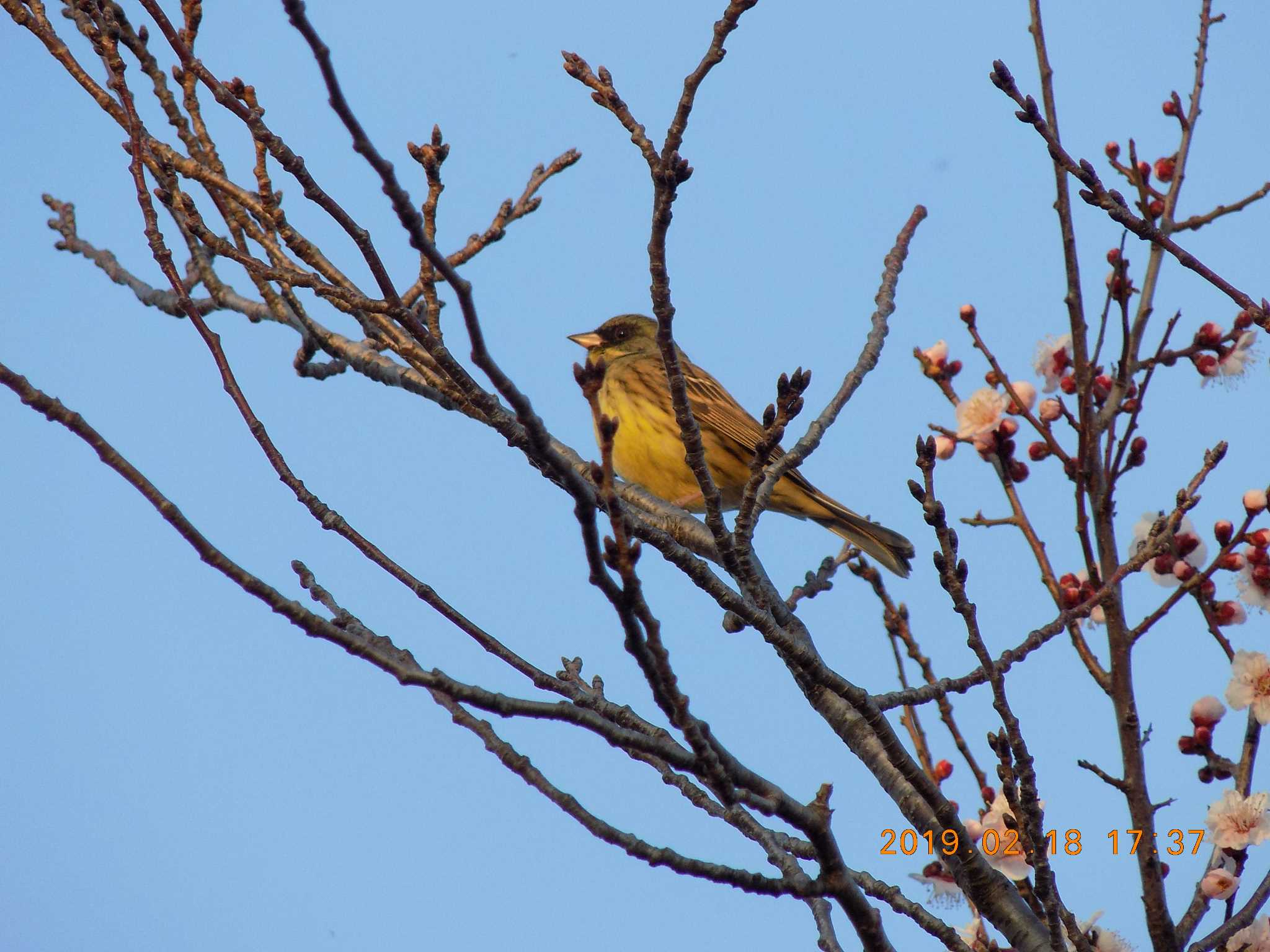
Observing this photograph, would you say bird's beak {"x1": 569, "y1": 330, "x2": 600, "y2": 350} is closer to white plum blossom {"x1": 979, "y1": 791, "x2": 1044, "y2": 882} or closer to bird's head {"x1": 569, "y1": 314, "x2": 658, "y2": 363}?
bird's head {"x1": 569, "y1": 314, "x2": 658, "y2": 363}

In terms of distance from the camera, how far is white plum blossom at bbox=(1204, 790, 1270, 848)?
11.7ft

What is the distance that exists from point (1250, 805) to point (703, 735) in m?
2.11

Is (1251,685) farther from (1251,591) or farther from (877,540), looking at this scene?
(877,540)

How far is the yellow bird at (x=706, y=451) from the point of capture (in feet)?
21.2

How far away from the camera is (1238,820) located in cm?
359

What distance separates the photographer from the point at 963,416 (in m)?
4.53

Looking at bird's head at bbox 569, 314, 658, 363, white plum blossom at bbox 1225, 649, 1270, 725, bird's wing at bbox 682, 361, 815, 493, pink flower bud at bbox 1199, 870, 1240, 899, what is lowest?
pink flower bud at bbox 1199, 870, 1240, 899

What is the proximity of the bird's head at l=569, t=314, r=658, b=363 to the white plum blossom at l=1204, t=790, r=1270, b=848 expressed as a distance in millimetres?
5152

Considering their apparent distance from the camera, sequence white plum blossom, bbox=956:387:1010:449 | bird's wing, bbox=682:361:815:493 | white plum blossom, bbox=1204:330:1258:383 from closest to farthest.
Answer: white plum blossom, bbox=956:387:1010:449 < white plum blossom, bbox=1204:330:1258:383 < bird's wing, bbox=682:361:815:493

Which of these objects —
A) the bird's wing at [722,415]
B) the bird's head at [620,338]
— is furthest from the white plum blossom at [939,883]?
the bird's head at [620,338]

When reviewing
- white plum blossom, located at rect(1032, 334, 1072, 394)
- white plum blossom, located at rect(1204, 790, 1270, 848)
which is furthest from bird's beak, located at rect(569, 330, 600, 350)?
white plum blossom, located at rect(1204, 790, 1270, 848)

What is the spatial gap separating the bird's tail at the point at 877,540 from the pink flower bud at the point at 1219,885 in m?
2.52

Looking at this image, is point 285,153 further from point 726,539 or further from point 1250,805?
point 1250,805

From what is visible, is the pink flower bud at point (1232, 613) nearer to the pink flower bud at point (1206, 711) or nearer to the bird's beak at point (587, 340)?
the pink flower bud at point (1206, 711)
